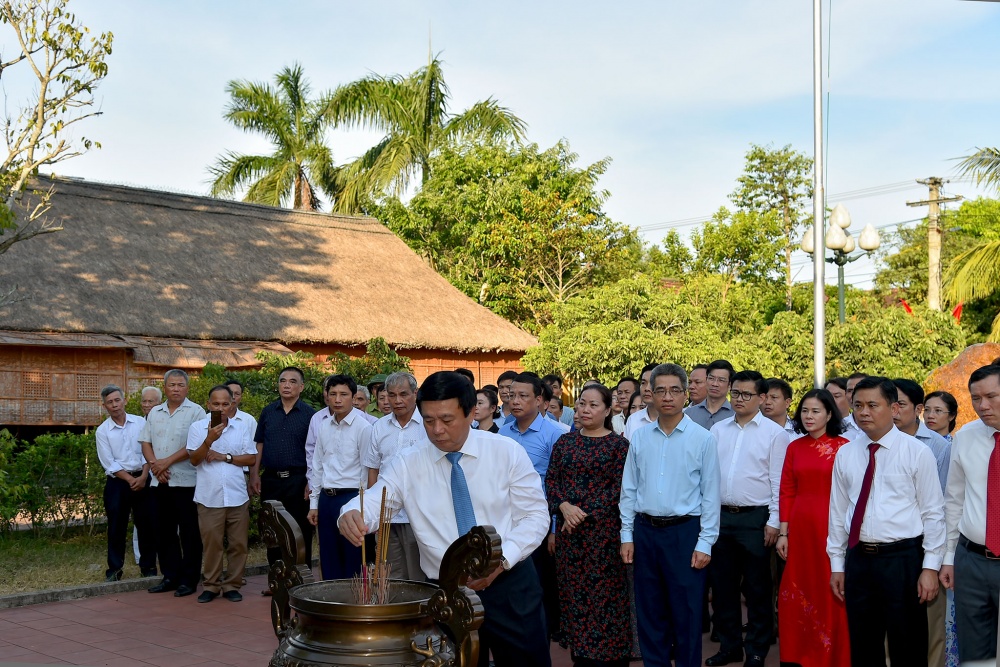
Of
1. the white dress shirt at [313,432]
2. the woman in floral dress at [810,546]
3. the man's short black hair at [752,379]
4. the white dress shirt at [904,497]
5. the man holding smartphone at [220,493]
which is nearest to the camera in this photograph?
the white dress shirt at [904,497]

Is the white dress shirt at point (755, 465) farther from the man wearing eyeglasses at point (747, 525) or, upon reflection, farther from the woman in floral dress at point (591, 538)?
the woman in floral dress at point (591, 538)

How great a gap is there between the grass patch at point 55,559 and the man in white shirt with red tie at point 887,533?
659 cm

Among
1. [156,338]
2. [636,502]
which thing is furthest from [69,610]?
[156,338]

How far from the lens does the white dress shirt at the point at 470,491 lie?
3.97 meters

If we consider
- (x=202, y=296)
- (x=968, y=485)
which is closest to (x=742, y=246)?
(x=202, y=296)

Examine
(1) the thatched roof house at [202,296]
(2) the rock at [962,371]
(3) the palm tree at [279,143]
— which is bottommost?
(2) the rock at [962,371]

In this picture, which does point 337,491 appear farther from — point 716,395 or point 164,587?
point 716,395

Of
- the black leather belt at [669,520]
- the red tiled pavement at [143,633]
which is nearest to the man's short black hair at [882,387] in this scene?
the black leather belt at [669,520]

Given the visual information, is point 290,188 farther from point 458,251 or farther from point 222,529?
point 222,529

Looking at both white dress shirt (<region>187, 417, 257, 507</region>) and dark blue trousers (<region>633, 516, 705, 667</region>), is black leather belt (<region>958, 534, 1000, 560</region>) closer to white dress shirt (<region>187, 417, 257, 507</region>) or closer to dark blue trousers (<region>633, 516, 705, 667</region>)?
dark blue trousers (<region>633, 516, 705, 667</region>)

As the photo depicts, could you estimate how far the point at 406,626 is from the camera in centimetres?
309

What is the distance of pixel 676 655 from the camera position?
245 inches

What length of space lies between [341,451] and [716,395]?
10.1 feet

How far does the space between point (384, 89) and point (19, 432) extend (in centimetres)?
1754
